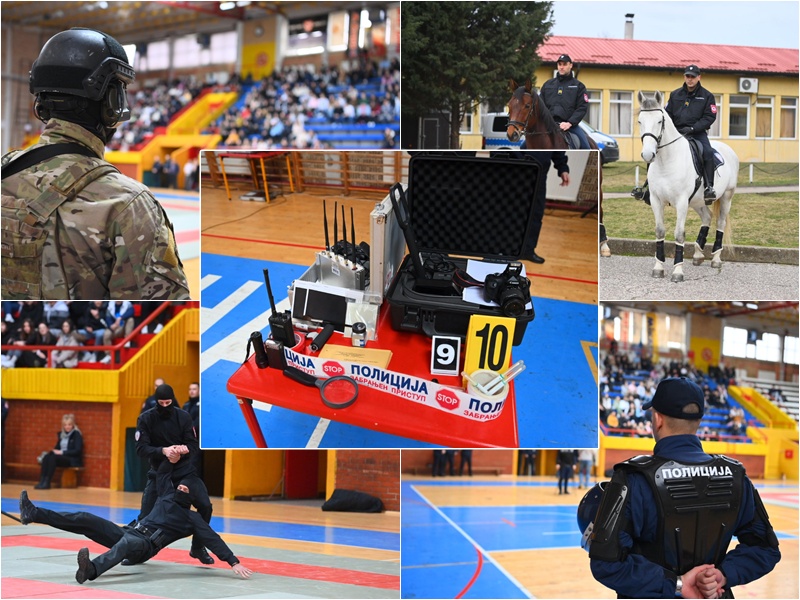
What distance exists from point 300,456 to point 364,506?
1.96 ft

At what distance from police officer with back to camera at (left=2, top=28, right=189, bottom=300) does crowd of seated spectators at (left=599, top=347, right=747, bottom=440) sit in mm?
6942

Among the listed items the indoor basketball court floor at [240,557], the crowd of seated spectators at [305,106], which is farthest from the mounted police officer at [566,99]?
the crowd of seated spectators at [305,106]

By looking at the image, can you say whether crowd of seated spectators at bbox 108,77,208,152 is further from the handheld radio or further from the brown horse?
the handheld radio

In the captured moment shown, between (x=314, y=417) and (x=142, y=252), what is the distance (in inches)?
70.1

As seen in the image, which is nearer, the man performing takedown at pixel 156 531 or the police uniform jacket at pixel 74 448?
the man performing takedown at pixel 156 531

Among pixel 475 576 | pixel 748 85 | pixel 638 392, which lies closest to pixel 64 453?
pixel 475 576

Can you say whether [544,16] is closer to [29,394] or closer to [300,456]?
[300,456]

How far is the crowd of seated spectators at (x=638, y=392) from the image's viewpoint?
1053 centimetres

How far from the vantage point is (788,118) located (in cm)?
548

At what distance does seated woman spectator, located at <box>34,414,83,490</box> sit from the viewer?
6715 mm

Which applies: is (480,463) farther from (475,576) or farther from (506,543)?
(475,576)

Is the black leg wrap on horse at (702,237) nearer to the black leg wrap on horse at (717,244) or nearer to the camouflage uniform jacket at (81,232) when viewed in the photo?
the black leg wrap on horse at (717,244)

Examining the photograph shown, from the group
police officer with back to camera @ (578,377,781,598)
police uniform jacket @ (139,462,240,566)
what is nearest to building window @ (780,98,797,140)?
police officer with back to camera @ (578,377,781,598)

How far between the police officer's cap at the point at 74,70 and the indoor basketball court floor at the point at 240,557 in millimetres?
2606
